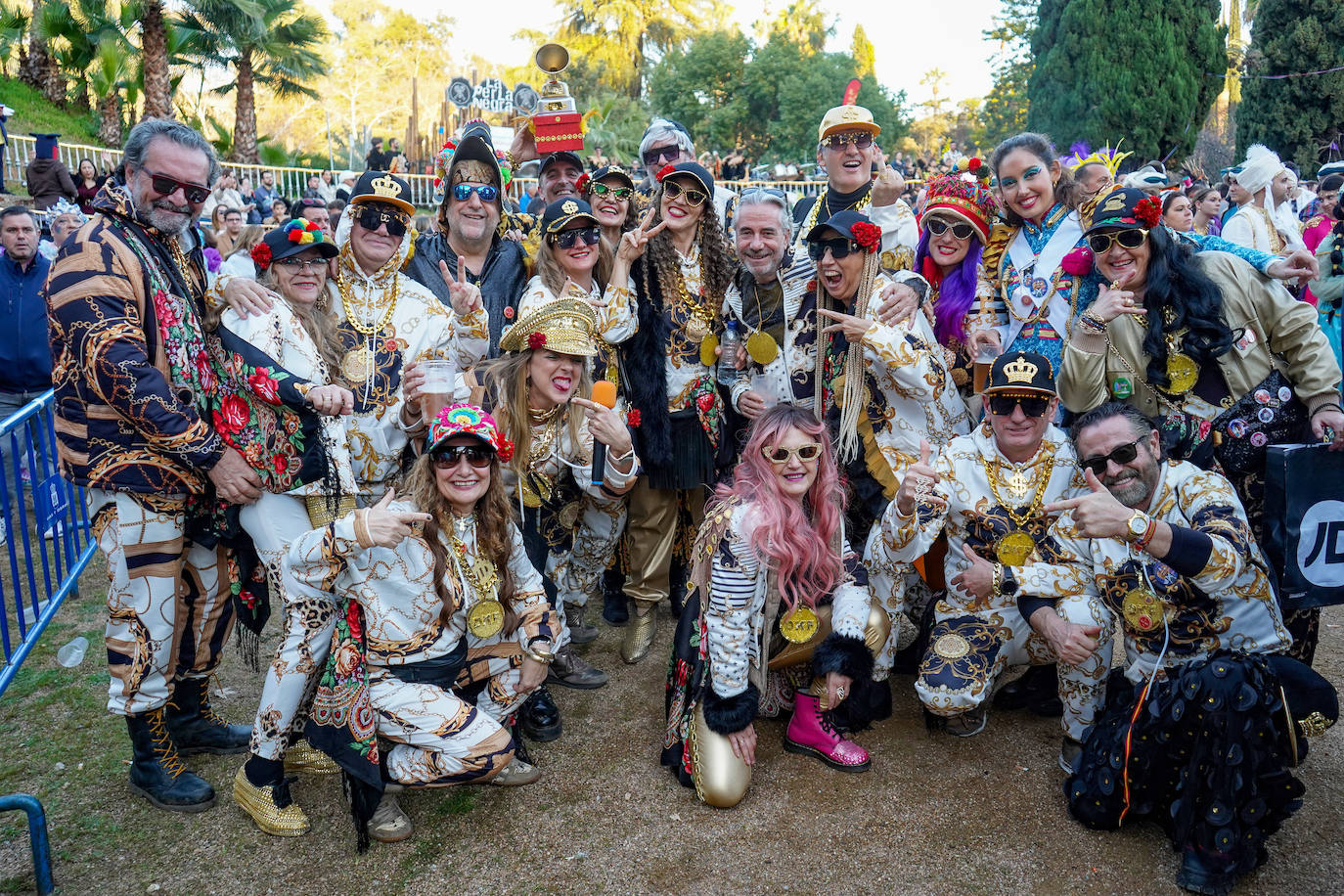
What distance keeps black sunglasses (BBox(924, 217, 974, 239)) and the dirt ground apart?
95.5 inches

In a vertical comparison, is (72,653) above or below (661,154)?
below

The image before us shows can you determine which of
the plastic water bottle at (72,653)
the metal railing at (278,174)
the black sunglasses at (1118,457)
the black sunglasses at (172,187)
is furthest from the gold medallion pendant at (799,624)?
the metal railing at (278,174)

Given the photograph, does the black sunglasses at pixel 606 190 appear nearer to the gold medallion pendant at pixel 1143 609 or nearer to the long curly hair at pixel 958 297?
the long curly hair at pixel 958 297

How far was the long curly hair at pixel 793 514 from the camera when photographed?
12.1 ft

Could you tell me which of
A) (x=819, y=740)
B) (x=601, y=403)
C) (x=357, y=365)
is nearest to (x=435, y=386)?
(x=357, y=365)

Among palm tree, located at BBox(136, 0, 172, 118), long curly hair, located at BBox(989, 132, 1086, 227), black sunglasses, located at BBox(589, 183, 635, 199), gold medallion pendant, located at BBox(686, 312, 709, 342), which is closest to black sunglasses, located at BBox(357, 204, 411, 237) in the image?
black sunglasses, located at BBox(589, 183, 635, 199)

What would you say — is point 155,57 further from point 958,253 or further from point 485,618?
point 485,618

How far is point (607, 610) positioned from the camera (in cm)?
548

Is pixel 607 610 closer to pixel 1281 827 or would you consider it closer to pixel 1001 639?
pixel 1001 639

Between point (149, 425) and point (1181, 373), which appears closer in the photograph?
point (149, 425)

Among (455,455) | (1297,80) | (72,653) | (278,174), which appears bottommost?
(72,653)

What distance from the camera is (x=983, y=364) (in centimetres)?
458

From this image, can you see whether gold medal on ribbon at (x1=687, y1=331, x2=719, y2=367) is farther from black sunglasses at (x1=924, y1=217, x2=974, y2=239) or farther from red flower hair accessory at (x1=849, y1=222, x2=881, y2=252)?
black sunglasses at (x1=924, y1=217, x2=974, y2=239)

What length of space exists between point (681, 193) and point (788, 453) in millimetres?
1756
